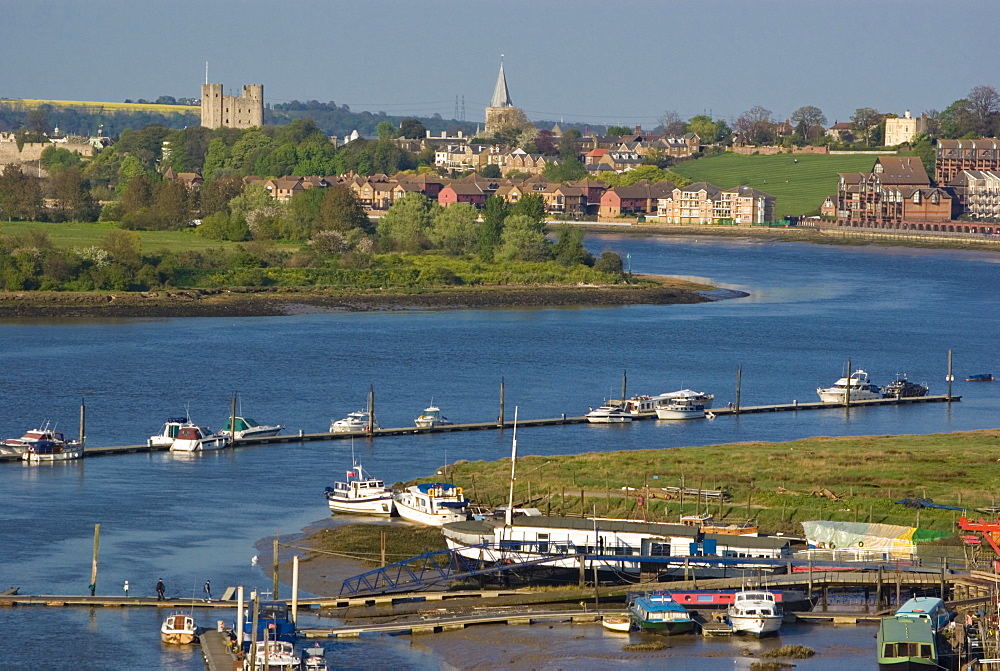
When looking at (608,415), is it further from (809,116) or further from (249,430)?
(809,116)

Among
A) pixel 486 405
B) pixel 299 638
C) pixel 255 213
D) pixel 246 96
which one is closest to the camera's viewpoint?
pixel 299 638

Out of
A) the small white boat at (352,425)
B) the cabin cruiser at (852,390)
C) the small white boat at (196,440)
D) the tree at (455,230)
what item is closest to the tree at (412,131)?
the tree at (455,230)

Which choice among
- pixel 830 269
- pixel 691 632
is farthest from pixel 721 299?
pixel 691 632

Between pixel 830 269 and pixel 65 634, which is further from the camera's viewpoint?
pixel 830 269

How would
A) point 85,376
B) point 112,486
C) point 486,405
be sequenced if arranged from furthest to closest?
1. point 85,376
2. point 486,405
3. point 112,486

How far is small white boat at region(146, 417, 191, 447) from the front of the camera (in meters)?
30.3

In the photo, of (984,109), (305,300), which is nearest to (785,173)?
(984,109)

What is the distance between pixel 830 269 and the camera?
→ 252ft

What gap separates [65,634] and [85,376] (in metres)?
20.6

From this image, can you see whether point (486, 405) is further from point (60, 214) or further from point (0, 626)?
point (60, 214)

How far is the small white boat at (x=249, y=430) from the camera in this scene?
103ft

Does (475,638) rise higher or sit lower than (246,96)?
lower

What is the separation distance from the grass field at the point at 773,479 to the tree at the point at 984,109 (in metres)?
97.0

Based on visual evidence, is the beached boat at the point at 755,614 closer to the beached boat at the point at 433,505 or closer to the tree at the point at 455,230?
the beached boat at the point at 433,505
